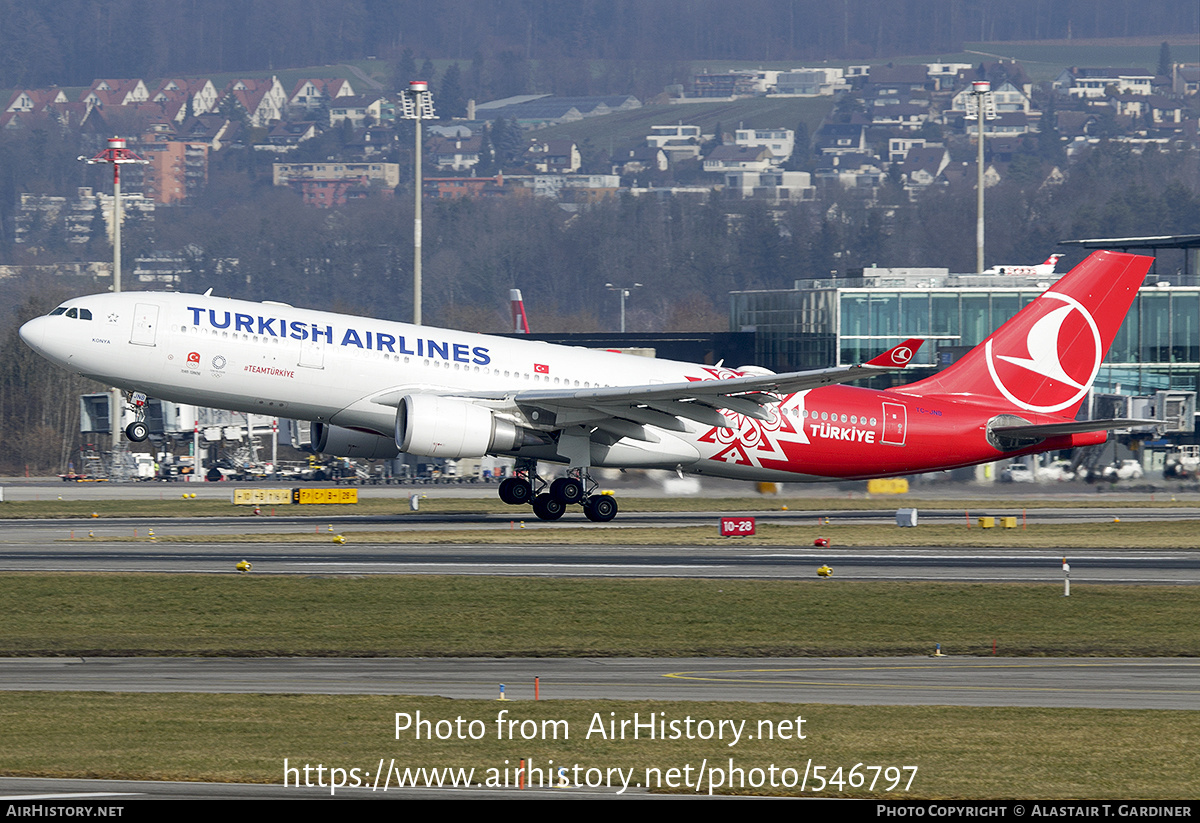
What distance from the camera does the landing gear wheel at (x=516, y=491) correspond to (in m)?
51.6

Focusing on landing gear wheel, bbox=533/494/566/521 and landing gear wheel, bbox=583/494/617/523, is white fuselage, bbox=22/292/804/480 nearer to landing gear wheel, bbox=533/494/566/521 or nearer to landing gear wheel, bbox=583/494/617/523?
landing gear wheel, bbox=533/494/566/521

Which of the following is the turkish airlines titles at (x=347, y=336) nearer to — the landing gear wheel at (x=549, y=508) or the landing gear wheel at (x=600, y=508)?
the landing gear wheel at (x=549, y=508)

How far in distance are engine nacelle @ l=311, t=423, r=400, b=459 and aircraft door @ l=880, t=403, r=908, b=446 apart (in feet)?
51.6

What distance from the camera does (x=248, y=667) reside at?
2575 centimetres

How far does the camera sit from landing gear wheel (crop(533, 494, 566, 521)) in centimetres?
5069

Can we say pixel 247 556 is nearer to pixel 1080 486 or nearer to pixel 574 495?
pixel 574 495

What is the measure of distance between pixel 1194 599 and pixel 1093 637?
5797mm

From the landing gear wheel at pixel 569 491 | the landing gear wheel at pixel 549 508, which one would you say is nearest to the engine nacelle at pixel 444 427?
the landing gear wheel at pixel 569 491

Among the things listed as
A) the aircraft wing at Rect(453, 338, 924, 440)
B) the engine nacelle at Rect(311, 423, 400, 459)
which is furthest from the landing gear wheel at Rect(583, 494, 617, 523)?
the engine nacelle at Rect(311, 423, 400, 459)

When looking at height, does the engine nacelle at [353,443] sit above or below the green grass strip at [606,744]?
above

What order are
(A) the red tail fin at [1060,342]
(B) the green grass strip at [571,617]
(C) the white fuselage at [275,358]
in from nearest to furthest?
(B) the green grass strip at [571,617] → (C) the white fuselage at [275,358] → (A) the red tail fin at [1060,342]

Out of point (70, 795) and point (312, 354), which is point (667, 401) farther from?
point (70, 795)

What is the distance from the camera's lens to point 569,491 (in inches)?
1983

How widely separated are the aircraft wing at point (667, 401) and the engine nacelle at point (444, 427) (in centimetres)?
137
